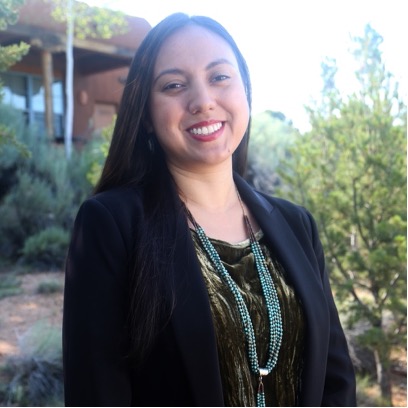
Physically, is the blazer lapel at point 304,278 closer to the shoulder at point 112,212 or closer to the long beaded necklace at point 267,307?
the long beaded necklace at point 267,307

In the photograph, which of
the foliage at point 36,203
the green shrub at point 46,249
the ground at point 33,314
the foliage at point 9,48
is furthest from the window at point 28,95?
the foliage at point 9,48

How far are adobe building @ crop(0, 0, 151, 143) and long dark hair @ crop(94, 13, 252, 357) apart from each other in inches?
400

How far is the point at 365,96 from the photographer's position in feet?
18.6

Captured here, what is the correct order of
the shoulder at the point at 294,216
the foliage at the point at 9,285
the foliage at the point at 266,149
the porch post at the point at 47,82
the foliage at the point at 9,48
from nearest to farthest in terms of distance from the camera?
the shoulder at the point at 294,216 < the foliage at the point at 9,48 < the foliage at the point at 9,285 < the foliage at the point at 266,149 < the porch post at the point at 47,82

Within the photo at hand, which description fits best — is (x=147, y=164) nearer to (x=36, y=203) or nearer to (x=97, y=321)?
(x=97, y=321)

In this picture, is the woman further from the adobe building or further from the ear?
the adobe building

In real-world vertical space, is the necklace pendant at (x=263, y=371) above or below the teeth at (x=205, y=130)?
below

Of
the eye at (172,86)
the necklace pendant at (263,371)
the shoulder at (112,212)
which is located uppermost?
the eye at (172,86)

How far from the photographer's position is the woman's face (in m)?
1.87

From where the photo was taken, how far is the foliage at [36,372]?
4.63 m

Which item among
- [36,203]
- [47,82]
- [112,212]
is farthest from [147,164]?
[47,82]

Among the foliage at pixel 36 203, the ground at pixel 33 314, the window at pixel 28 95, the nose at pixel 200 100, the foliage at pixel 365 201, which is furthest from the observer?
the window at pixel 28 95

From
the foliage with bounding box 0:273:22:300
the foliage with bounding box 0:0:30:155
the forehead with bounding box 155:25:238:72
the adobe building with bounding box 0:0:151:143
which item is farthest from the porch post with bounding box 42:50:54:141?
the forehead with bounding box 155:25:238:72

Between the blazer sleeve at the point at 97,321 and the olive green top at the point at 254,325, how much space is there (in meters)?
0.27
